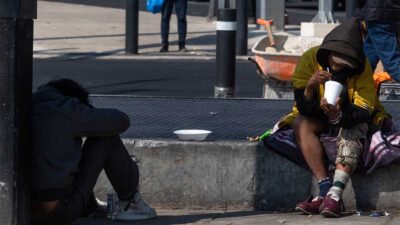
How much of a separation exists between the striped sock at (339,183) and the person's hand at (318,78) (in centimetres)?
53

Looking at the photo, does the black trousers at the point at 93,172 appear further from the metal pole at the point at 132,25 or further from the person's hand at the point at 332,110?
the metal pole at the point at 132,25

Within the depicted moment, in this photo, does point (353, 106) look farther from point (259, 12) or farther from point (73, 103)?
point (259, 12)

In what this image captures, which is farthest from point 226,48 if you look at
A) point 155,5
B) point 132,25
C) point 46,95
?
point 132,25

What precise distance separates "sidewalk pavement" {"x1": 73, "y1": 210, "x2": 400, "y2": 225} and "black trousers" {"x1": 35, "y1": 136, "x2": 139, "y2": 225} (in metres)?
0.35

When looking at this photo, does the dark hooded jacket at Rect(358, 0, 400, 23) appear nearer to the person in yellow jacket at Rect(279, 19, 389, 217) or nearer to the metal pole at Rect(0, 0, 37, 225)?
the person in yellow jacket at Rect(279, 19, 389, 217)

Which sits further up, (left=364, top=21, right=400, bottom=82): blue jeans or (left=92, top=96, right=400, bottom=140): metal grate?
(left=364, top=21, right=400, bottom=82): blue jeans

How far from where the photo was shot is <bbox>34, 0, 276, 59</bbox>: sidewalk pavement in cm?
1716

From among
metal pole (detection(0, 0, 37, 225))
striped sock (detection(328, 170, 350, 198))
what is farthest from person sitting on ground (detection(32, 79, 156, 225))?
striped sock (detection(328, 170, 350, 198))

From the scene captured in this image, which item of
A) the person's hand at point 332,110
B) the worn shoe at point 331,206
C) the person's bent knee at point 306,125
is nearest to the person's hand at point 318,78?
the person's hand at point 332,110

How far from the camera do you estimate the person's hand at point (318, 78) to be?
6.14m

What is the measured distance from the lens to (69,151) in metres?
5.71

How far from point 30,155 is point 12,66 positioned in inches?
19.3

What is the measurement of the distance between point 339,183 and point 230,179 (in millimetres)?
742

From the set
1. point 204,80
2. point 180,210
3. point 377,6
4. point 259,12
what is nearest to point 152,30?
point 259,12
